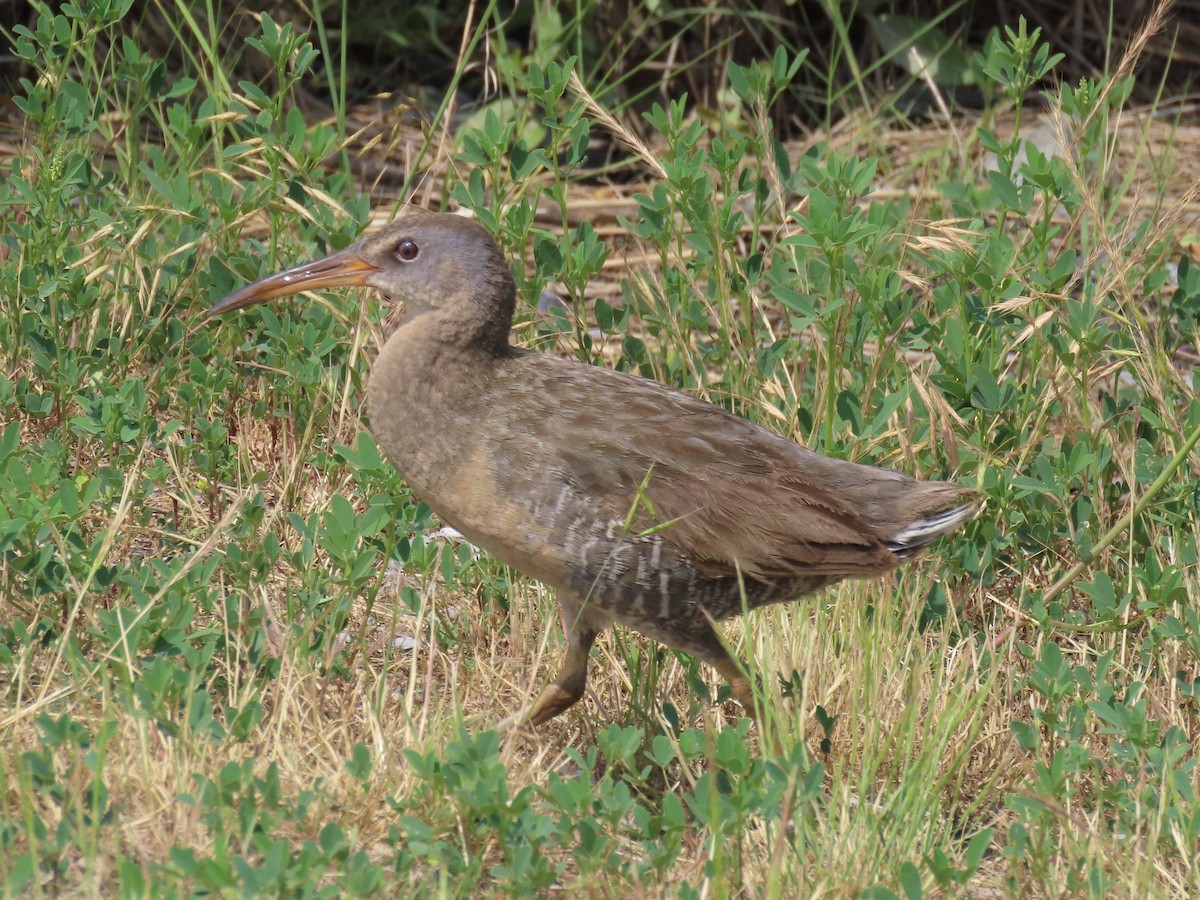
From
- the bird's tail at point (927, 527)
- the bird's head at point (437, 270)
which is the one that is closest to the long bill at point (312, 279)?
the bird's head at point (437, 270)

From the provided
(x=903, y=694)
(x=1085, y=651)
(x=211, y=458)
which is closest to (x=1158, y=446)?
(x=1085, y=651)

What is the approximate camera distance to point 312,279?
14.7 ft

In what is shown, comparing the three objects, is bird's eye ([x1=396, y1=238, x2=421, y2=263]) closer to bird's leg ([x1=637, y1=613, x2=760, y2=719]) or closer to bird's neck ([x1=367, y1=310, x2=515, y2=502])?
bird's neck ([x1=367, y1=310, x2=515, y2=502])

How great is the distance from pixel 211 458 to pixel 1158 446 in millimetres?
Answer: 2781

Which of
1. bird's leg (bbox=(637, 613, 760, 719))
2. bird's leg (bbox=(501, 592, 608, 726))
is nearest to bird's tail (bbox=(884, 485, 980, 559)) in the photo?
bird's leg (bbox=(637, 613, 760, 719))

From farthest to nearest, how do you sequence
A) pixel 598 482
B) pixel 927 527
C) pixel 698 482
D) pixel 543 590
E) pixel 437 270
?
pixel 543 590 → pixel 437 270 → pixel 927 527 → pixel 698 482 → pixel 598 482

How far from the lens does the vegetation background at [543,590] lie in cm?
342

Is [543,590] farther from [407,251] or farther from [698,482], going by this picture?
[407,251]

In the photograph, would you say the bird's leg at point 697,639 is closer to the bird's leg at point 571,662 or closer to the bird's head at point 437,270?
the bird's leg at point 571,662

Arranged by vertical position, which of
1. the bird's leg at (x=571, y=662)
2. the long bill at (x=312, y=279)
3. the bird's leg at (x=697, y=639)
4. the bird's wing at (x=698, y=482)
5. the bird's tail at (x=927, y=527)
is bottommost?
the bird's leg at (x=571, y=662)

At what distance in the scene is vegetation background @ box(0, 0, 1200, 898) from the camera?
3416mm

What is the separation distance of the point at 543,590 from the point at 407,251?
38.6 inches

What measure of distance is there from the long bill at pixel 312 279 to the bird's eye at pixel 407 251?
0.07 metres

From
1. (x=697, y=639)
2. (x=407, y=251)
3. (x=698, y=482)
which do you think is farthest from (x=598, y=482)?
(x=407, y=251)
